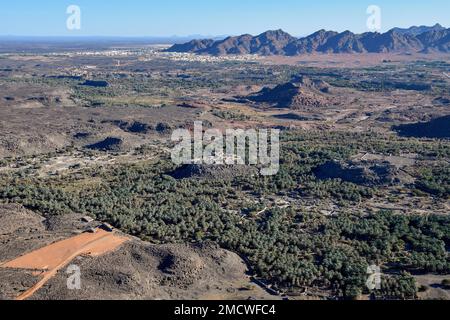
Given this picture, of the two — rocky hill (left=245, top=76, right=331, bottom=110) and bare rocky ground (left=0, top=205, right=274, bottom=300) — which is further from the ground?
rocky hill (left=245, top=76, right=331, bottom=110)

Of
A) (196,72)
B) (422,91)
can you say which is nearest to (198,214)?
(422,91)

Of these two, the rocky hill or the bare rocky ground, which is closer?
the bare rocky ground

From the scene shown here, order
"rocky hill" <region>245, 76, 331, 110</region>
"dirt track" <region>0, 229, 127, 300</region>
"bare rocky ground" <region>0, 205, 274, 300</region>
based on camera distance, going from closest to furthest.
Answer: "bare rocky ground" <region>0, 205, 274, 300</region> < "dirt track" <region>0, 229, 127, 300</region> < "rocky hill" <region>245, 76, 331, 110</region>

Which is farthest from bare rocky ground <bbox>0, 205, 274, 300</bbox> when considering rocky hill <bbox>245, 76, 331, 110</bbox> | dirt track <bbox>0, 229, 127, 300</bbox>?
rocky hill <bbox>245, 76, 331, 110</bbox>

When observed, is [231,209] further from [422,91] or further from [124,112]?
[422,91]

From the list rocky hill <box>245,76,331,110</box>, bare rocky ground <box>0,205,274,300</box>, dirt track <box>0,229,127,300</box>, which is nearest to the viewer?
bare rocky ground <box>0,205,274,300</box>

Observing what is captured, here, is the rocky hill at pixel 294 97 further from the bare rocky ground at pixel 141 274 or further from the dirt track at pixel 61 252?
the bare rocky ground at pixel 141 274

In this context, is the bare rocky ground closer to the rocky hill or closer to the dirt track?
the dirt track
